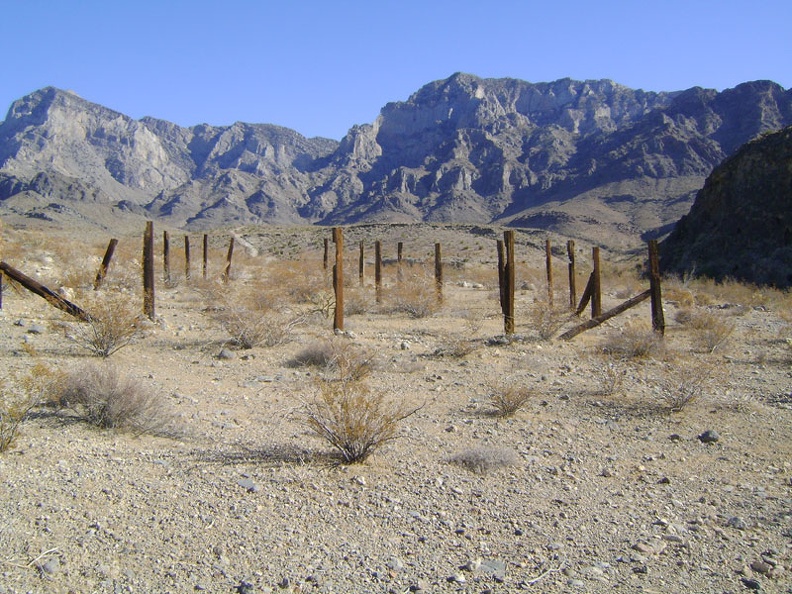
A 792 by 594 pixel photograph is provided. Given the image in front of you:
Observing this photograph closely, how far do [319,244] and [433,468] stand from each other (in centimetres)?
6201

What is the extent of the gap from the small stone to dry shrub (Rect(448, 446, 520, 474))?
227 cm

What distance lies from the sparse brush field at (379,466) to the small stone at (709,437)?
0.02 m

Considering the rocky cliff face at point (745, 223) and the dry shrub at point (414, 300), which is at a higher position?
the rocky cliff face at point (745, 223)

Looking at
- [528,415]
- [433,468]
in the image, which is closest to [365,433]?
[433,468]

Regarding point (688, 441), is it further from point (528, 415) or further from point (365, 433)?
point (365, 433)

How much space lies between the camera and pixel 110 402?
698cm

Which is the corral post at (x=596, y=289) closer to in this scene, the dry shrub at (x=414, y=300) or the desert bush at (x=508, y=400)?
the dry shrub at (x=414, y=300)

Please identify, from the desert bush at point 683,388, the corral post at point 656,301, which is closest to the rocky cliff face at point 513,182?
the corral post at point 656,301

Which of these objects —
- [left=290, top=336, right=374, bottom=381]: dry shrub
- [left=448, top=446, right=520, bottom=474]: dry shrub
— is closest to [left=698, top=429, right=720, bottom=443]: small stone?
[left=448, top=446, right=520, bottom=474]: dry shrub

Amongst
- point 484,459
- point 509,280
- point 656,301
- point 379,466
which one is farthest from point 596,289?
point 379,466

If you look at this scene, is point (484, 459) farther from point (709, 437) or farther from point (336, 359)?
point (336, 359)

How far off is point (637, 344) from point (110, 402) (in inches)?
355

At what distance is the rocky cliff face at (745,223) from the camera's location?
109 feet

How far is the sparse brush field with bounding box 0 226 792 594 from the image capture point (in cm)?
442
